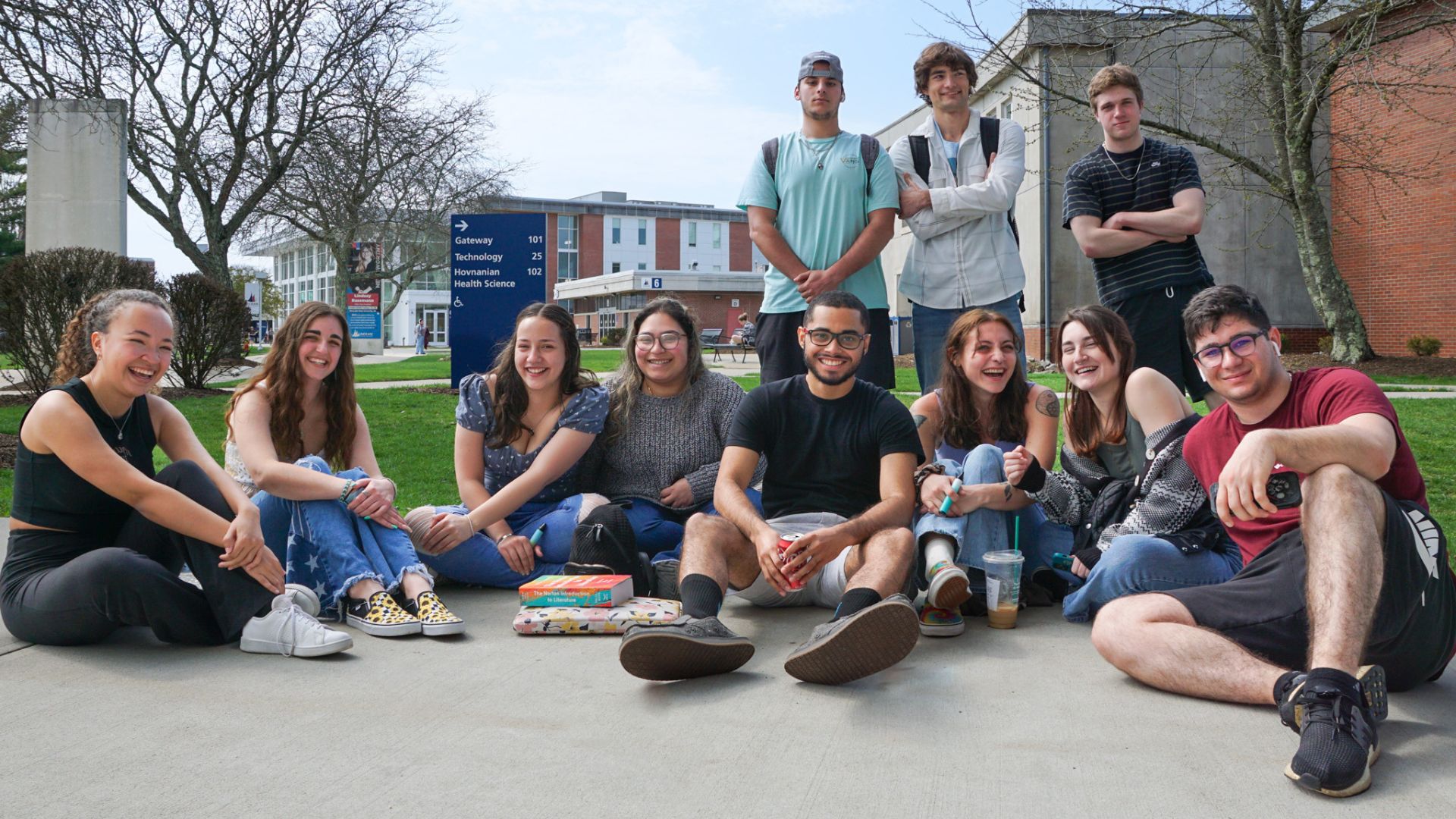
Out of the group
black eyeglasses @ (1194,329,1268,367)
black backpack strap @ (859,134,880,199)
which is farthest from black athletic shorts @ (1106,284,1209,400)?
black eyeglasses @ (1194,329,1268,367)

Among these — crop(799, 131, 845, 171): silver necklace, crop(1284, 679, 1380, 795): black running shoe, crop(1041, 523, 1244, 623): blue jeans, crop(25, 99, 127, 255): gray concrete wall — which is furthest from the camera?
crop(25, 99, 127, 255): gray concrete wall

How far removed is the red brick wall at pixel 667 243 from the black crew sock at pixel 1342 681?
261ft

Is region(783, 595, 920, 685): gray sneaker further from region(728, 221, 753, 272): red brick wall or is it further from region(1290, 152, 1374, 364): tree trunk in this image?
region(728, 221, 753, 272): red brick wall

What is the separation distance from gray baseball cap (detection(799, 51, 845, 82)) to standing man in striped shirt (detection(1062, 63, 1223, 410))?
4.12 ft

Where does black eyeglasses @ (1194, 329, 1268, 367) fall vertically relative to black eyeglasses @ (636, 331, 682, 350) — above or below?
below

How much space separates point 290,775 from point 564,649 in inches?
54.0

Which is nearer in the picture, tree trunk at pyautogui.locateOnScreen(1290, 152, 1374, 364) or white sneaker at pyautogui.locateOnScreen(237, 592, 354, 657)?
white sneaker at pyautogui.locateOnScreen(237, 592, 354, 657)

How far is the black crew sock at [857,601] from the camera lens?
342cm

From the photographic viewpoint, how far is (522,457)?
193 inches

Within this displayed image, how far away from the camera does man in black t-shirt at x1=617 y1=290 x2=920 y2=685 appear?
333 centimetres

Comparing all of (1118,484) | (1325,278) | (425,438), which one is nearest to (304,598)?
(1118,484)

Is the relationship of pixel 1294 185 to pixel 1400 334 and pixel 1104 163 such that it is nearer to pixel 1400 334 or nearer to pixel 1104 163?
pixel 1400 334

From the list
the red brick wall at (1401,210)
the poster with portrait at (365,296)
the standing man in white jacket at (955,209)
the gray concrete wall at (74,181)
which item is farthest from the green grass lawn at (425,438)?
the poster with portrait at (365,296)

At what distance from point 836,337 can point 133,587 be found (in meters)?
2.57
